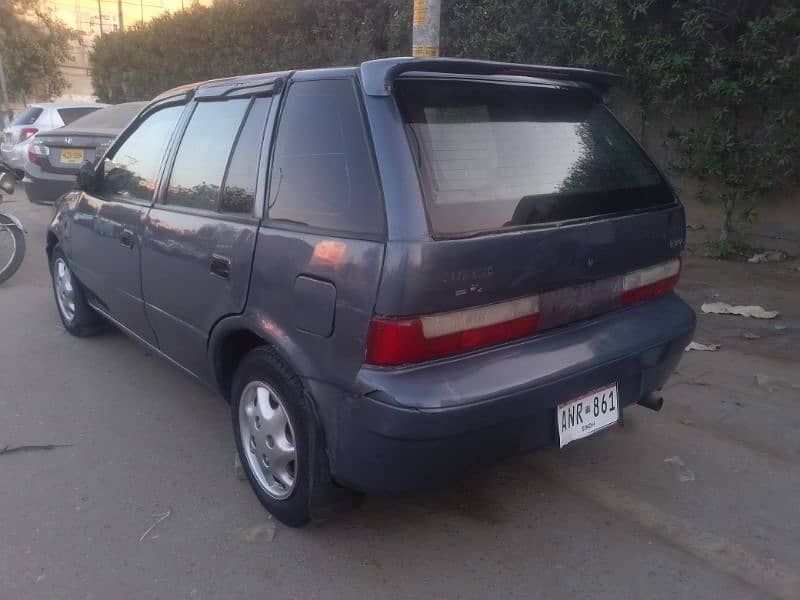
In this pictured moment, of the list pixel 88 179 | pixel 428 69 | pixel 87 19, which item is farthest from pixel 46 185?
pixel 87 19

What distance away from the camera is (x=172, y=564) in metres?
2.69

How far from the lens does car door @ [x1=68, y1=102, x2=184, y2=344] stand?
3.78m

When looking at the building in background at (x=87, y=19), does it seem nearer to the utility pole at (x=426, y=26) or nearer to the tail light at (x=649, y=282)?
the utility pole at (x=426, y=26)

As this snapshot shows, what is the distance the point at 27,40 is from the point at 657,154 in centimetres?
2629

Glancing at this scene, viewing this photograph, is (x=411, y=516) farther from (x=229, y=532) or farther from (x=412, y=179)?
(x=412, y=179)

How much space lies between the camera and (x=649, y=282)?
301cm

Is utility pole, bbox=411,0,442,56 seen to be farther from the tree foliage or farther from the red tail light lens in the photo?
the red tail light lens

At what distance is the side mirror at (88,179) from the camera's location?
174 inches

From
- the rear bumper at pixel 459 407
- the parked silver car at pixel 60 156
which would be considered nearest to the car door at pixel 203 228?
the rear bumper at pixel 459 407

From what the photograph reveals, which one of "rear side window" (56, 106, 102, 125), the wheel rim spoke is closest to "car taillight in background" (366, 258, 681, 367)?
the wheel rim spoke

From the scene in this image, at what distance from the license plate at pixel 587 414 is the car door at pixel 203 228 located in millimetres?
1336

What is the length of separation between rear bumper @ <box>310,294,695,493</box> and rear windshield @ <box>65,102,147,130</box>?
7521mm

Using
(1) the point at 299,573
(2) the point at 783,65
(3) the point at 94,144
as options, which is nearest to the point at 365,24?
(3) the point at 94,144

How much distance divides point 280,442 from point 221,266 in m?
0.78
